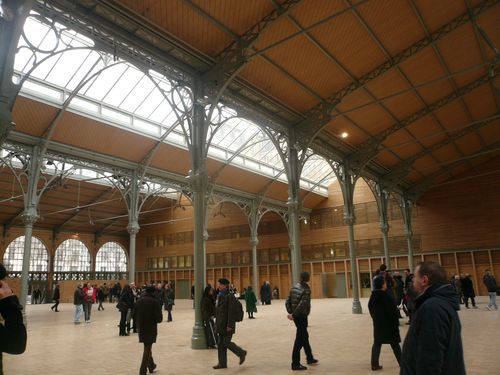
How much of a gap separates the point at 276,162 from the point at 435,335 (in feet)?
93.2

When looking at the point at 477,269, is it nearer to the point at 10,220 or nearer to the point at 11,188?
the point at 11,188

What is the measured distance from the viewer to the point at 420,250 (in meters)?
31.0

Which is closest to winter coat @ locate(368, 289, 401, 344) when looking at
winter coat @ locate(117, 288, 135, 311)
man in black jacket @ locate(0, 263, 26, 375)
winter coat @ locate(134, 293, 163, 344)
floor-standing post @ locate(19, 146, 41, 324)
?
winter coat @ locate(134, 293, 163, 344)

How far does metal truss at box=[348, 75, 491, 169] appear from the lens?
18.2 meters

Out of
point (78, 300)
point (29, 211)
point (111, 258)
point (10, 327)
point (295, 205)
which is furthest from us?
point (111, 258)

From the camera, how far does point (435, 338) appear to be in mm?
2686

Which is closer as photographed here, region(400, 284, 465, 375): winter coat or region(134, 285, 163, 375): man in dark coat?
region(400, 284, 465, 375): winter coat

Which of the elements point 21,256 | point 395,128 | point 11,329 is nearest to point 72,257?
point 21,256

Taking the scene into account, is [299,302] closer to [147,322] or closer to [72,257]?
[147,322]

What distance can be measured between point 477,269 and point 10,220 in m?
36.8

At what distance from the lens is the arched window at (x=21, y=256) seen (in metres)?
35.8

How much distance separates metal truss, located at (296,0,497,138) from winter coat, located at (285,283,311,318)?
9.77 metres

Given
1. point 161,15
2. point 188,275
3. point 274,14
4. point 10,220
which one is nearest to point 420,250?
point 188,275

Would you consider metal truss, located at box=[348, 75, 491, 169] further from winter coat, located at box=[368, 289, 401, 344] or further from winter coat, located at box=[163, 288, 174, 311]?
winter coat, located at box=[368, 289, 401, 344]
